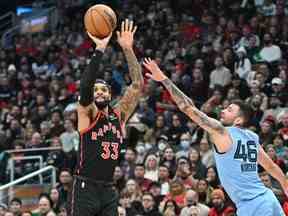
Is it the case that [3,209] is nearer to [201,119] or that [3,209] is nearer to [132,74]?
[132,74]

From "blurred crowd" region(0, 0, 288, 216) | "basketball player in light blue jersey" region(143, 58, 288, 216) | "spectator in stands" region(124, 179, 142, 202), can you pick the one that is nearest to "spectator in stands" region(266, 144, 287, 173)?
"blurred crowd" region(0, 0, 288, 216)

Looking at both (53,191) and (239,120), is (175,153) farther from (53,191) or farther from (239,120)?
(239,120)

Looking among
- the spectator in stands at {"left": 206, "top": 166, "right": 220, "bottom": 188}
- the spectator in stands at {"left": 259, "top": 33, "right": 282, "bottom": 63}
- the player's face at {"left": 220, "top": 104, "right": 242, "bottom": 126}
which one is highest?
the spectator in stands at {"left": 259, "top": 33, "right": 282, "bottom": 63}

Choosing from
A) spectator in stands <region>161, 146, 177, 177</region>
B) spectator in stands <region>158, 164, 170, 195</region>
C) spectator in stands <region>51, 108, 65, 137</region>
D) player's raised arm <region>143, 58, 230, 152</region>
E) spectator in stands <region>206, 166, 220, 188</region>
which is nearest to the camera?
player's raised arm <region>143, 58, 230, 152</region>

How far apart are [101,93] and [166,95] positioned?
8715mm

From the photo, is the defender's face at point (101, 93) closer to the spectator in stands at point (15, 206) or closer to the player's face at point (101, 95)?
the player's face at point (101, 95)

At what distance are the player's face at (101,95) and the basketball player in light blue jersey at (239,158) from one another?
675 millimetres

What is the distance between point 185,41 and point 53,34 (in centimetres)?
606

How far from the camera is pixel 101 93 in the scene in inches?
290

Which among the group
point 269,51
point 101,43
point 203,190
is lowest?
point 203,190

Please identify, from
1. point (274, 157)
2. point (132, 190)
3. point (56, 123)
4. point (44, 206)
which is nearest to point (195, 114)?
point (274, 157)

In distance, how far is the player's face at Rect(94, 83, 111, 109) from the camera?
24.1 feet

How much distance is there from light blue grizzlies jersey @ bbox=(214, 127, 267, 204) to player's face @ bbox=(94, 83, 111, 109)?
114 centimetres

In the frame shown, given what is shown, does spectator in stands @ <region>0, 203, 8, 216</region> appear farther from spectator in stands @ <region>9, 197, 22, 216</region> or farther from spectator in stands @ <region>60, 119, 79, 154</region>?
spectator in stands @ <region>60, 119, 79, 154</region>
